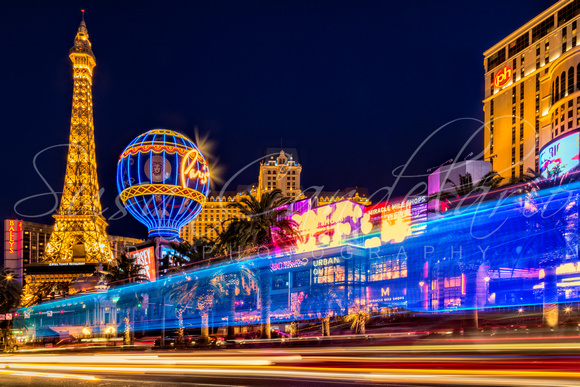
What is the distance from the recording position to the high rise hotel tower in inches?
4050

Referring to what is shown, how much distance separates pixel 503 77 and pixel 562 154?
8726cm

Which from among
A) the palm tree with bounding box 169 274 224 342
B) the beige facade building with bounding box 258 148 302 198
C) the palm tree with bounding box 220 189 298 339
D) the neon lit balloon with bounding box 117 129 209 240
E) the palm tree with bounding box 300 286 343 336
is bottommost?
the palm tree with bounding box 300 286 343 336

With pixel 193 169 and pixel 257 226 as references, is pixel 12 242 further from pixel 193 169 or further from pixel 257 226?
pixel 257 226

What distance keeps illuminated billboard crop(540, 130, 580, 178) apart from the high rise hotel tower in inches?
1718

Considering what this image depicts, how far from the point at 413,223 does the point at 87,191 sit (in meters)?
84.1

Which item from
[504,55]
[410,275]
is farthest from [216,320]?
[504,55]

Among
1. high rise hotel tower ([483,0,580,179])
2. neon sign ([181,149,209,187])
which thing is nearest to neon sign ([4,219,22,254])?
neon sign ([181,149,209,187])

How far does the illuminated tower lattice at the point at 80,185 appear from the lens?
4894 inches

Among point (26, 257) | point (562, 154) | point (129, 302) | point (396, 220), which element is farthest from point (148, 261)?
point (26, 257)

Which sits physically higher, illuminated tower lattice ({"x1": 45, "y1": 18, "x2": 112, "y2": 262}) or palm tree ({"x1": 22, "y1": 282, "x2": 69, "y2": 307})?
illuminated tower lattice ({"x1": 45, "y1": 18, "x2": 112, "y2": 262})

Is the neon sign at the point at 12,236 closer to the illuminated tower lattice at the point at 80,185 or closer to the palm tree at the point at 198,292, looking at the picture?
the illuminated tower lattice at the point at 80,185

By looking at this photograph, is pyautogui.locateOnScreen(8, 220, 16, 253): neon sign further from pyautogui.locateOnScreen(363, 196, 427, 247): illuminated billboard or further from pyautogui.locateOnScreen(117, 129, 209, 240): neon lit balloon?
pyautogui.locateOnScreen(363, 196, 427, 247): illuminated billboard

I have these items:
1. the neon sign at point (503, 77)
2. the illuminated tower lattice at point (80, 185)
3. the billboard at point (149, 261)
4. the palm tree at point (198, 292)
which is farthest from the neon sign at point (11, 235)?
the neon sign at point (503, 77)

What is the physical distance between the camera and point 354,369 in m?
15.6
